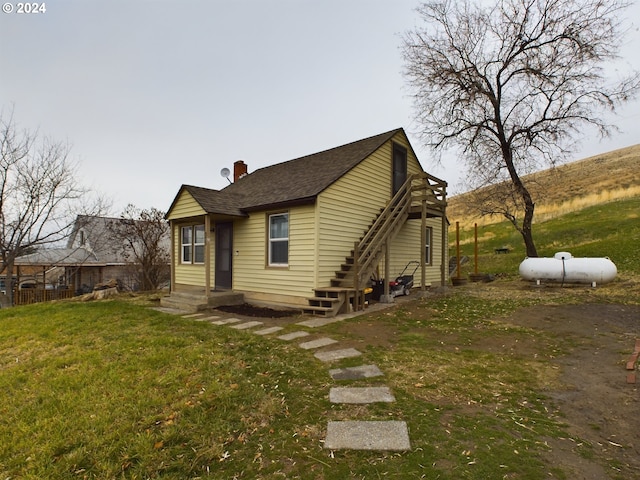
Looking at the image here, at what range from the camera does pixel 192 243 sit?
12.5 meters

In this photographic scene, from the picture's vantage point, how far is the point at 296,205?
9359 mm

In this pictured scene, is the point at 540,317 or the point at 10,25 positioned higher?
the point at 10,25

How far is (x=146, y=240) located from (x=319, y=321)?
14.2m

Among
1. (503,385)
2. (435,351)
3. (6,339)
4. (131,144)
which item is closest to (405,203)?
(435,351)

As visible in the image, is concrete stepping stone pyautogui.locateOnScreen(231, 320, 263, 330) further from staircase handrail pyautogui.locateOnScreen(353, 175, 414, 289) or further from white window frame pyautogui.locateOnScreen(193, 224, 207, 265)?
white window frame pyautogui.locateOnScreen(193, 224, 207, 265)

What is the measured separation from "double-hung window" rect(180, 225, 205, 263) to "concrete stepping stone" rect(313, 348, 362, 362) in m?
8.46

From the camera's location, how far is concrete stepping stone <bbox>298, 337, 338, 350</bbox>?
18.2ft

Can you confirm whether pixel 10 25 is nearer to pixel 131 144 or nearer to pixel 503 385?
pixel 131 144

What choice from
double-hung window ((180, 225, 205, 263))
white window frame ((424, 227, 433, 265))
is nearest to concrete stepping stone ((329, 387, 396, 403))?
double-hung window ((180, 225, 205, 263))

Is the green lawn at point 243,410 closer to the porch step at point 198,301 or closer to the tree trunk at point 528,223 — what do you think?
the porch step at point 198,301

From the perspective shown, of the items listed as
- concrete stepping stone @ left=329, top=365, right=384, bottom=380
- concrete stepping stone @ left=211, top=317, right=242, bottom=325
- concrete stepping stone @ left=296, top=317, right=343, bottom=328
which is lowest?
concrete stepping stone @ left=211, top=317, right=242, bottom=325

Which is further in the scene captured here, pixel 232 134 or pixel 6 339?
pixel 232 134

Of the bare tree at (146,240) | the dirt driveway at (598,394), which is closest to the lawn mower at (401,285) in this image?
the dirt driveway at (598,394)

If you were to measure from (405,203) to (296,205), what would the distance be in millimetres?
3781
